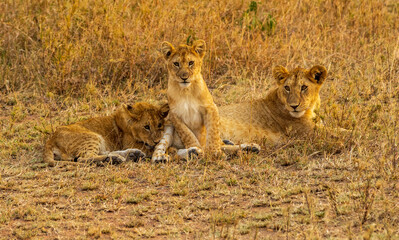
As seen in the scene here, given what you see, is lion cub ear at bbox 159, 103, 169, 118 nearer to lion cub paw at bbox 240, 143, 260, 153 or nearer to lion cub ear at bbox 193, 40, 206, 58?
lion cub ear at bbox 193, 40, 206, 58

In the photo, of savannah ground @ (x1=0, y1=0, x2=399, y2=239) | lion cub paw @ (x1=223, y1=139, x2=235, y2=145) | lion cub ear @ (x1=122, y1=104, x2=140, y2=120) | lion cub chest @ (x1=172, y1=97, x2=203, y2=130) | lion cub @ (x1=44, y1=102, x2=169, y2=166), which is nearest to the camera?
savannah ground @ (x1=0, y1=0, x2=399, y2=239)

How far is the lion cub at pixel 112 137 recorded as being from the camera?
6.32 m

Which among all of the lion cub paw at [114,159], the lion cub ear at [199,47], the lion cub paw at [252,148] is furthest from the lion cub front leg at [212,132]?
the lion cub paw at [114,159]

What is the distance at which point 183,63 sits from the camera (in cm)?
634

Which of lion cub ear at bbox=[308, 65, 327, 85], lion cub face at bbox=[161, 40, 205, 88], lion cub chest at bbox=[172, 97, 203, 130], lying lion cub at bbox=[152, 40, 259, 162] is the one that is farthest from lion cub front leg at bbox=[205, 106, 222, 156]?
lion cub ear at bbox=[308, 65, 327, 85]

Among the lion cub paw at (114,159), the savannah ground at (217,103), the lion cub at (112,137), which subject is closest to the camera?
the savannah ground at (217,103)

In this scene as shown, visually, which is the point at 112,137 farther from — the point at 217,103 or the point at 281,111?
the point at 217,103

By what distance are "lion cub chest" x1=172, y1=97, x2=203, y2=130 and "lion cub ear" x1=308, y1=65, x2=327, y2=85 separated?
1291mm

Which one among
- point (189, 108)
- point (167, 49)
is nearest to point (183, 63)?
point (167, 49)

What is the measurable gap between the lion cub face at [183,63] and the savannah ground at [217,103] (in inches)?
34.0

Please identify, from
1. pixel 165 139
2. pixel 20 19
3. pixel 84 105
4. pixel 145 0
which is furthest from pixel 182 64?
pixel 20 19

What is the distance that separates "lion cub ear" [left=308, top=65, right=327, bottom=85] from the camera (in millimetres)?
6688

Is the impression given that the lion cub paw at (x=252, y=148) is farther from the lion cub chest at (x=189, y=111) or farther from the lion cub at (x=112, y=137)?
the lion cub at (x=112, y=137)

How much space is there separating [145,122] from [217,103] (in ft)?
6.79
